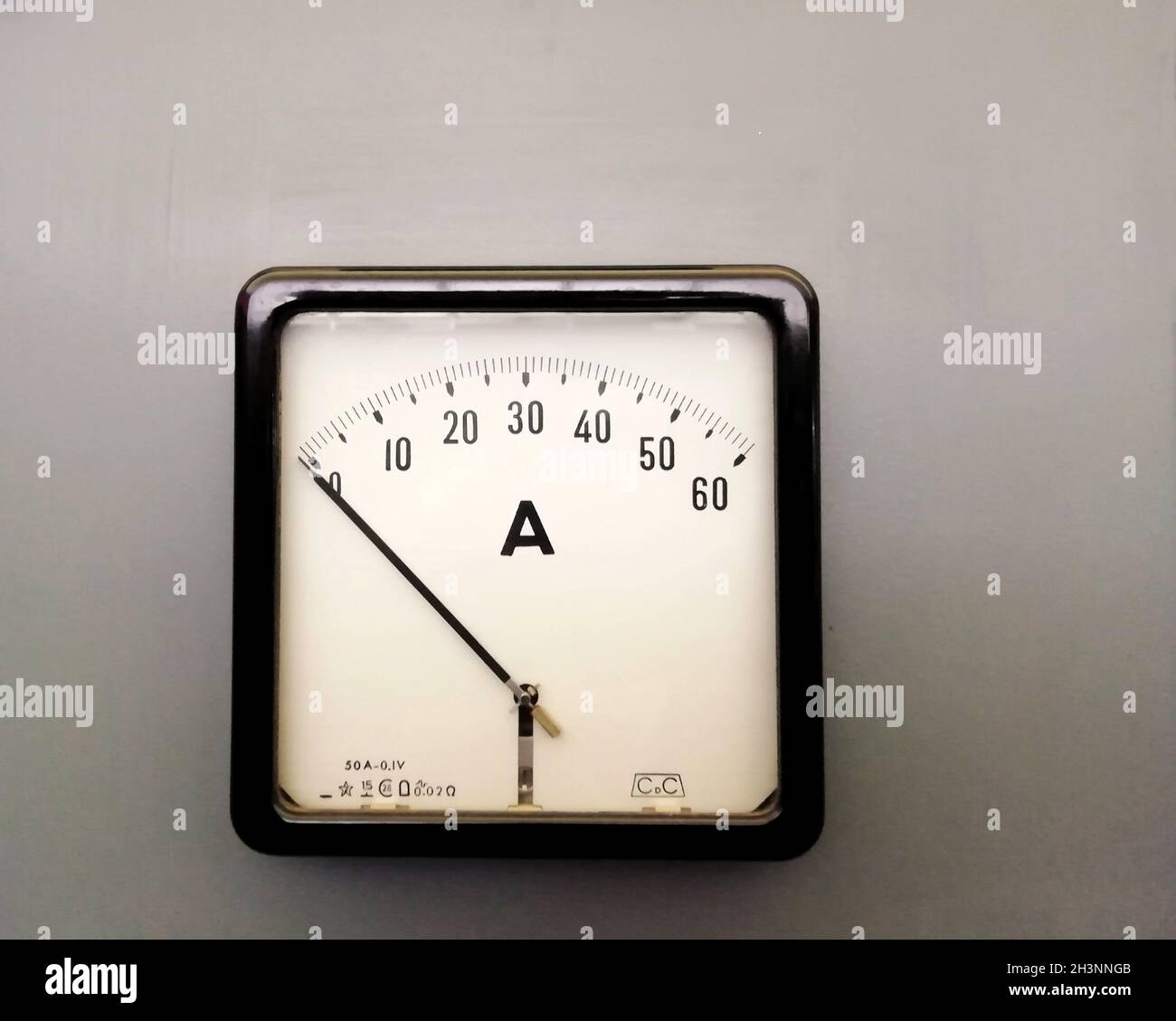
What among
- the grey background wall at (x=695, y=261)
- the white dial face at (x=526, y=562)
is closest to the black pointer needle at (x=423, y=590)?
the white dial face at (x=526, y=562)

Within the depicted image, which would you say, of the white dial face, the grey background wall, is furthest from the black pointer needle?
the grey background wall

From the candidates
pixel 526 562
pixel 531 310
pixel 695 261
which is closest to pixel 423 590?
pixel 526 562

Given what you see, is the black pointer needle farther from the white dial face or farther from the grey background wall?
the grey background wall

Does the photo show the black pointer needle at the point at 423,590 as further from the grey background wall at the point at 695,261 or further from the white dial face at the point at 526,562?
the grey background wall at the point at 695,261

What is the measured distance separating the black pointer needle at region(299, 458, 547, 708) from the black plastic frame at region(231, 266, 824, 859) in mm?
47

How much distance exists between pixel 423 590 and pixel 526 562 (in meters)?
0.09

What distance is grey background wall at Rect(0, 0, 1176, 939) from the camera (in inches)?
27.5

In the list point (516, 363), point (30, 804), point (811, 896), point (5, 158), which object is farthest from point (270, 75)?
point (811, 896)

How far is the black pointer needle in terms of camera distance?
26.5 inches

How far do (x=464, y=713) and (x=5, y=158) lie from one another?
66 cm

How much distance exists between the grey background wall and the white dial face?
3.1 inches

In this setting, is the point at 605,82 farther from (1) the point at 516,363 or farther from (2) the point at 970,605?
(2) the point at 970,605

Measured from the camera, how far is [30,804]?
72 cm

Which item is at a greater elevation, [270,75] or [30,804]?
[270,75]
